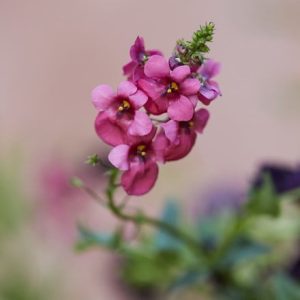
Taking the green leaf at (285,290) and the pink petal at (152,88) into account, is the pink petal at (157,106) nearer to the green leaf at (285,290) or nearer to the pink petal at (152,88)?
the pink petal at (152,88)

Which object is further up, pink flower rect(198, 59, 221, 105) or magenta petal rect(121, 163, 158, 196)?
pink flower rect(198, 59, 221, 105)

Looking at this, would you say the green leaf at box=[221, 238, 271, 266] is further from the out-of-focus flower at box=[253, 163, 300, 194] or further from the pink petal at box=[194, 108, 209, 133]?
the pink petal at box=[194, 108, 209, 133]

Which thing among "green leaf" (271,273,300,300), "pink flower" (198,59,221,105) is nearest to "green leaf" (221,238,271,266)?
"green leaf" (271,273,300,300)

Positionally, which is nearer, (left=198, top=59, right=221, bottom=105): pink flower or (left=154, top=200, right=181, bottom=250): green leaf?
(left=198, top=59, right=221, bottom=105): pink flower

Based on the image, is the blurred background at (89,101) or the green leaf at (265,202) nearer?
the green leaf at (265,202)

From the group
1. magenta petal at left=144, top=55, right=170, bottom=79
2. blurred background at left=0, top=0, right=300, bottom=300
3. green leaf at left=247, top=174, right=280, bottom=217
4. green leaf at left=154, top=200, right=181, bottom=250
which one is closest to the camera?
magenta petal at left=144, top=55, right=170, bottom=79

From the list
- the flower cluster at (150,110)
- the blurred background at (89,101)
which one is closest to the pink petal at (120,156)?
the flower cluster at (150,110)

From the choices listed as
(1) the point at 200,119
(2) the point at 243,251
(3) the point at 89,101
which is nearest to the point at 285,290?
(2) the point at 243,251
